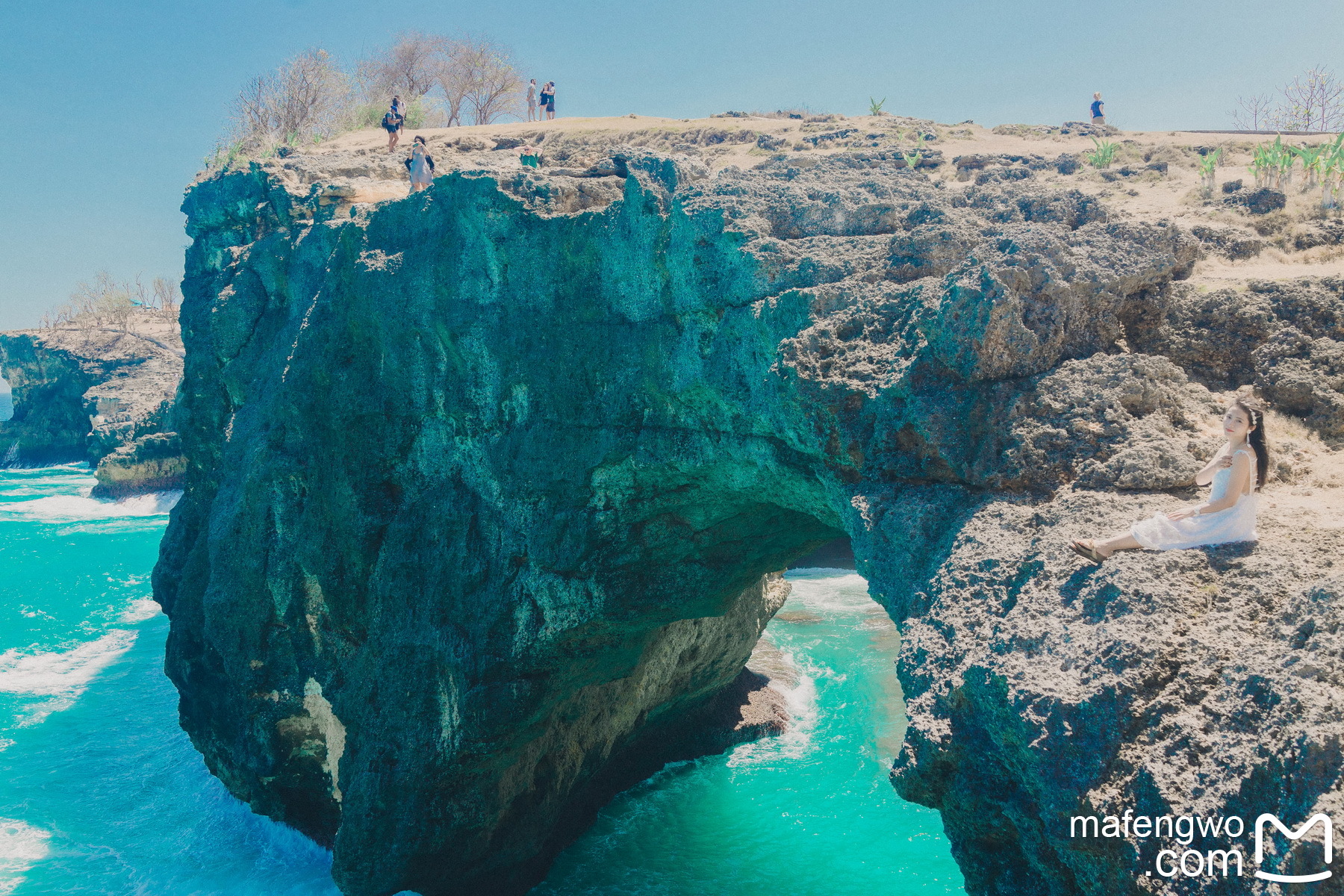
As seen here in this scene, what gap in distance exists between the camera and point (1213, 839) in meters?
4.54

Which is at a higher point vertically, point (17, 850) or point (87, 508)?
point (87, 508)

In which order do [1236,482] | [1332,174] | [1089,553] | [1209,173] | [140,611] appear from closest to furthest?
[1236,482] < [1089,553] < [1332,174] < [1209,173] < [140,611]

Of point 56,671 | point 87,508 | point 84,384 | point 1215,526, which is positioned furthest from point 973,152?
point 84,384

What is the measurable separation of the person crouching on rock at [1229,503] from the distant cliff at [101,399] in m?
51.4

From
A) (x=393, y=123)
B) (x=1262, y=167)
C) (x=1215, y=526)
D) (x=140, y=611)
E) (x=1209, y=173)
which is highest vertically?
(x=393, y=123)

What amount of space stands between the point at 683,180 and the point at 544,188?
2179 millimetres

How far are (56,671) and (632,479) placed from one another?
2332 cm

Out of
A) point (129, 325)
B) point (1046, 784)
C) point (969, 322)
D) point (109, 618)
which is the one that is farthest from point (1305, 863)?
point (129, 325)

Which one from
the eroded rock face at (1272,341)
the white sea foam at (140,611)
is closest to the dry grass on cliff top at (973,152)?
the eroded rock face at (1272,341)

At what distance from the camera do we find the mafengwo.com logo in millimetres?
4066

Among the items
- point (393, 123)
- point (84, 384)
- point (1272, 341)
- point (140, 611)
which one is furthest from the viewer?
point (84, 384)

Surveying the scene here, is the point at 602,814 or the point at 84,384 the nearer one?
the point at 602,814

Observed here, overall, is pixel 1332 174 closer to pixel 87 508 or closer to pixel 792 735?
pixel 792 735

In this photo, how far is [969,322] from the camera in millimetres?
7559
